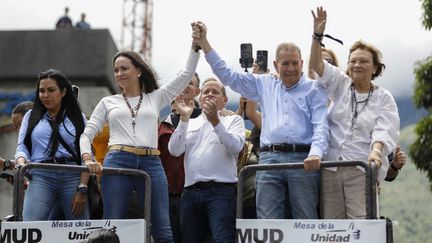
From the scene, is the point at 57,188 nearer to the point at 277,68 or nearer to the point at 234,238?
the point at 234,238

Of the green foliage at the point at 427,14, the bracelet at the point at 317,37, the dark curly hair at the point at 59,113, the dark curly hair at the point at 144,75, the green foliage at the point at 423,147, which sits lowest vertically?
the green foliage at the point at 423,147

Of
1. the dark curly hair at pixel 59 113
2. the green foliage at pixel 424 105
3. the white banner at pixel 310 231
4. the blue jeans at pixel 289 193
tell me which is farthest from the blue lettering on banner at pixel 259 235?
the green foliage at pixel 424 105

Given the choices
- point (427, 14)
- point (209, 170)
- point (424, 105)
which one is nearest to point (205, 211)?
point (209, 170)

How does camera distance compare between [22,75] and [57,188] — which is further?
[22,75]

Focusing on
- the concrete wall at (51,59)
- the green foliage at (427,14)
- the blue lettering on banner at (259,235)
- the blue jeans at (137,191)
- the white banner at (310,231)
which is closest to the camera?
the white banner at (310,231)

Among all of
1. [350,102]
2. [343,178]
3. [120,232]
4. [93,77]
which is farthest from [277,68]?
[93,77]

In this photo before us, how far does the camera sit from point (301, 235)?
6.05 m

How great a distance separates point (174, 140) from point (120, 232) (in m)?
1.15

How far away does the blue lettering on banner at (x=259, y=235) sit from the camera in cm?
613

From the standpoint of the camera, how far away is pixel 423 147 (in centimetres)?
2478

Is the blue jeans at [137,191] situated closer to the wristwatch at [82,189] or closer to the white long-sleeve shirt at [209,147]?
the wristwatch at [82,189]

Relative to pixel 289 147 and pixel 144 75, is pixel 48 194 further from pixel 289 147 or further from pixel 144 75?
pixel 289 147

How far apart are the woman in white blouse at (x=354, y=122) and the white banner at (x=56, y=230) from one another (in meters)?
1.52

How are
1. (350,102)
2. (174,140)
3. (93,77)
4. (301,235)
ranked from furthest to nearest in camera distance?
(93,77)
(174,140)
(350,102)
(301,235)
